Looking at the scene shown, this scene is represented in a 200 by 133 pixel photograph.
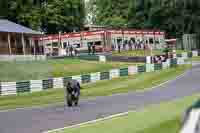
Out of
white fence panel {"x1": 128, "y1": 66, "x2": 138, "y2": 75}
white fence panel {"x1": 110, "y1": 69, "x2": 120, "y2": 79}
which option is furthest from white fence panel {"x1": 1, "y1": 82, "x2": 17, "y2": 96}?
white fence panel {"x1": 128, "y1": 66, "x2": 138, "y2": 75}

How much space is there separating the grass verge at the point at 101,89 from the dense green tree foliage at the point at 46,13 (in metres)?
30.2

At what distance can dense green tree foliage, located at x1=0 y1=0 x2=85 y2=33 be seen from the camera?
7281 cm

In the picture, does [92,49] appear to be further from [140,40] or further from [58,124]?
[58,124]

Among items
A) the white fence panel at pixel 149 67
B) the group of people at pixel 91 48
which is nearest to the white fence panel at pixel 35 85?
the white fence panel at pixel 149 67

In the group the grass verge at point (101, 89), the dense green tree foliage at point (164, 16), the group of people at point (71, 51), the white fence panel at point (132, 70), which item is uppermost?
the dense green tree foliage at point (164, 16)

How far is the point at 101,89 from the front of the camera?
35.9m

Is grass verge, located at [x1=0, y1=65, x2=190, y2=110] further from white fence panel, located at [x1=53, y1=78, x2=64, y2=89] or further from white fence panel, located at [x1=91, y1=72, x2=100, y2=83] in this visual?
white fence panel, located at [x1=53, y1=78, x2=64, y2=89]

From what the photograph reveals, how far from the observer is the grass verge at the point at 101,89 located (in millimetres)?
28742

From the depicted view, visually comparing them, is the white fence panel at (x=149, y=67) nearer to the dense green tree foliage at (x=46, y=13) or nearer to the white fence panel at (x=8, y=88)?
the white fence panel at (x=8, y=88)

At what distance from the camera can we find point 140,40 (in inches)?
2955

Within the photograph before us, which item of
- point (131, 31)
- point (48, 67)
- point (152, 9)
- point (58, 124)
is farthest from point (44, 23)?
point (58, 124)

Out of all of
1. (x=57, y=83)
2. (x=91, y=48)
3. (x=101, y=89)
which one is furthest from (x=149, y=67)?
(x=91, y=48)

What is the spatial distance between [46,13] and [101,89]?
4130 cm

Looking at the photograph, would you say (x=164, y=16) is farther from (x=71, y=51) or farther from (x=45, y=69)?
(x=45, y=69)
